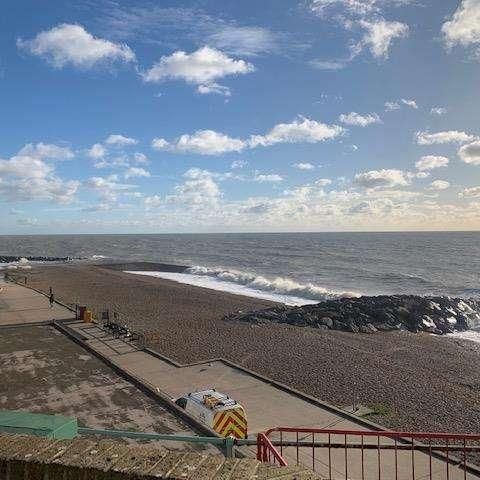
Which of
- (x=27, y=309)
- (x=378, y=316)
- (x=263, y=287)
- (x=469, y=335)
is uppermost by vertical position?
(x=27, y=309)

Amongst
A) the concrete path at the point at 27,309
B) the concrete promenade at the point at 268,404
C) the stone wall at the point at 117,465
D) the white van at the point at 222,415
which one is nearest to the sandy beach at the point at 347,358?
the concrete promenade at the point at 268,404

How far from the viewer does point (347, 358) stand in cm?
2238

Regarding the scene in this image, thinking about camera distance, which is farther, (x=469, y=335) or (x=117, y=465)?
(x=469, y=335)

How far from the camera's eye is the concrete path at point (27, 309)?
25891mm

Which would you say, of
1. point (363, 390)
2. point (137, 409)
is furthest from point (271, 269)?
point (137, 409)

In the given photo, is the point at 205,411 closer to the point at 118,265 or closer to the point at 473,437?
the point at 473,437

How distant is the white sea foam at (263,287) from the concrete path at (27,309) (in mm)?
20947

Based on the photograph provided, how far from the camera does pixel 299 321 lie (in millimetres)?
31344

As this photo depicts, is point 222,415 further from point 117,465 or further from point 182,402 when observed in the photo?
point 117,465

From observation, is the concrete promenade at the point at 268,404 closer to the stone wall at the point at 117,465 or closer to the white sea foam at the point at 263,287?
the stone wall at the point at 117,465

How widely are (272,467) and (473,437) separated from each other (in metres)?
4.84

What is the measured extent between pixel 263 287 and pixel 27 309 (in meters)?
31.1

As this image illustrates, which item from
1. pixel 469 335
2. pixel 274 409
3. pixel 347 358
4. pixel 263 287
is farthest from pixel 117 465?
pixel 263 287

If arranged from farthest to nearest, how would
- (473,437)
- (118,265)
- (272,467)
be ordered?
1. (118,265)
2. (473,437)
3. (272,467)
